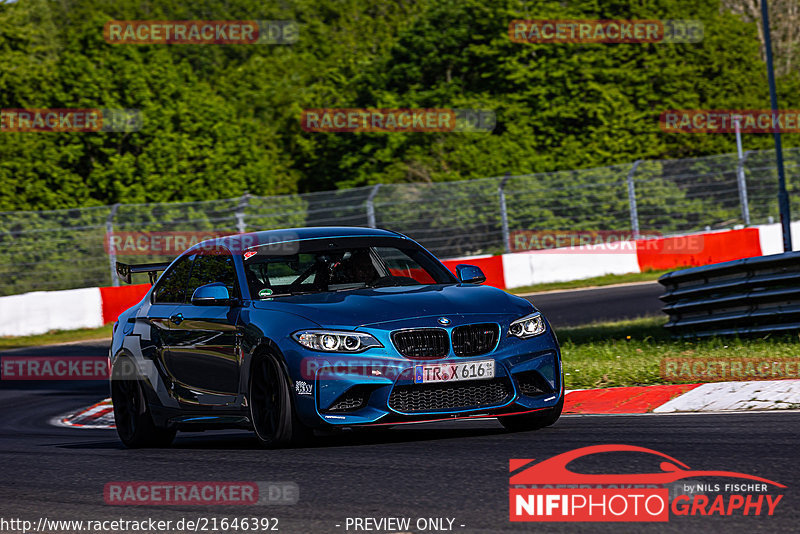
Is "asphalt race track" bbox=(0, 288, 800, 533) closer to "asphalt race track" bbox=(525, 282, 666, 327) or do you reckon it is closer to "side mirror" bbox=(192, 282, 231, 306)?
"side mirror" bbox=(192, 282, 231, 306)

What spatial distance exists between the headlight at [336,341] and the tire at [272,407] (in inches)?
10.0

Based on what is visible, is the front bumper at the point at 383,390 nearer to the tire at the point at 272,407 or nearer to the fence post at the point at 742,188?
the tire at the point at 272,407

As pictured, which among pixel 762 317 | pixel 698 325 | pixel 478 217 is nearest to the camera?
pixel 762 317

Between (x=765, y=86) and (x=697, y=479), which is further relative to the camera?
(x=765, y=86)

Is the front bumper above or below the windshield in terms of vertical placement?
below

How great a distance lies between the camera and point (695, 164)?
92.4ft

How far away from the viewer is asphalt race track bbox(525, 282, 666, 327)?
1845 cm

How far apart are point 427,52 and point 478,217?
20.2m

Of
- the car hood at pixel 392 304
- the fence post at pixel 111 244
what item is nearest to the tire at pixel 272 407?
the car hood at pixel 392 304

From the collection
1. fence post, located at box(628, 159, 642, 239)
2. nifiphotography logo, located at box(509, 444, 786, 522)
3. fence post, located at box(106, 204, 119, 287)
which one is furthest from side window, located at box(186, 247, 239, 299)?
fence post, located at box(628, 159, 642, 239)

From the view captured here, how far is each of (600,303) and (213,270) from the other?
12.9 m

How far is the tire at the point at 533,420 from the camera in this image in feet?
25.7

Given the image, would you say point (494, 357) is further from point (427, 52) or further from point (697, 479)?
point (427, 52)

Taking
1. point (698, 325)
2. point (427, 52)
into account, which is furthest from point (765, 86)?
point (698, 325)
